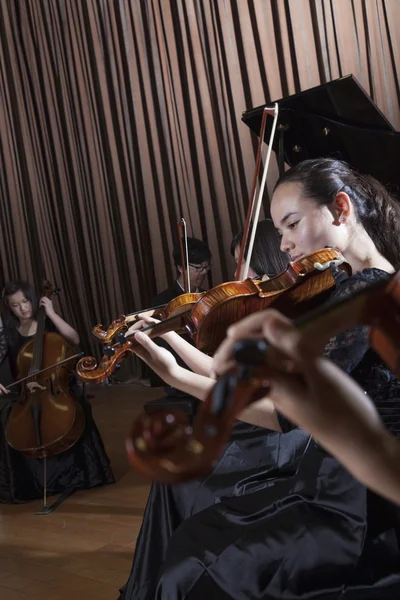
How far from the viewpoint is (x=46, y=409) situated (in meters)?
2.96

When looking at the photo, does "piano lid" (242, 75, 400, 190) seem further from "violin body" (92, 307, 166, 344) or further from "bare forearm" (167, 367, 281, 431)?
"bare forearm" (167, 367, 281, 431)

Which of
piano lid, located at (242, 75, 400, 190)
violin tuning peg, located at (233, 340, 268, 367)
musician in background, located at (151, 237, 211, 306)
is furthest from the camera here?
→ musician in background, located at (151, 237, 211, 306)

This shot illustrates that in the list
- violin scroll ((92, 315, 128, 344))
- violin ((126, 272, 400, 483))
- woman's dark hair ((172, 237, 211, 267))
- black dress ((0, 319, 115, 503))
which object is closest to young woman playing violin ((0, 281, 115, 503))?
black dress ((0, 319, 115, 503))

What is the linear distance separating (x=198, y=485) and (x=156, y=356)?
35cm

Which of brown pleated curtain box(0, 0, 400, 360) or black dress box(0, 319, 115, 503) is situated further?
brown pleated curtain box(0, 0, 400, 360)

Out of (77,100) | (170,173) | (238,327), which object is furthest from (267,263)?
(77,100)

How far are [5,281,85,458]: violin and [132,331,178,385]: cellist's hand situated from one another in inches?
55.8

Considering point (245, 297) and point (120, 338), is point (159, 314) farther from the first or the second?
point (245, 297)

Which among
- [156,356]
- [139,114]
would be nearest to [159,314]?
[156,356]

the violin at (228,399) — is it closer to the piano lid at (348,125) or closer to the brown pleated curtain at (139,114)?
the piano lid at (348,125)

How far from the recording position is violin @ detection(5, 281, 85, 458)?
9.67 feet

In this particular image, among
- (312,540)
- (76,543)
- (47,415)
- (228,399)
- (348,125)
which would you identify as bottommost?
(76,543)

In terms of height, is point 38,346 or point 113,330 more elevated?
point 113,330

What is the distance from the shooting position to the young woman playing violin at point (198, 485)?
1.61m
